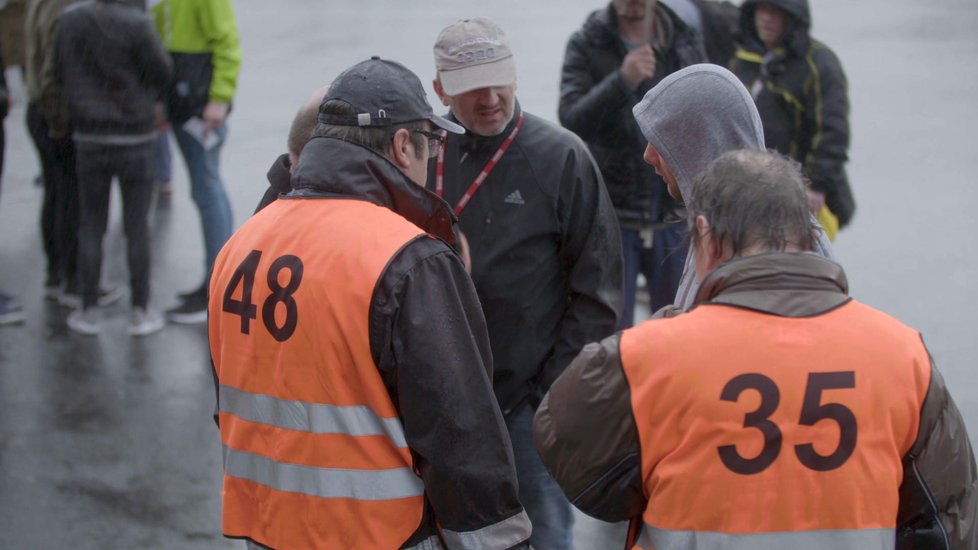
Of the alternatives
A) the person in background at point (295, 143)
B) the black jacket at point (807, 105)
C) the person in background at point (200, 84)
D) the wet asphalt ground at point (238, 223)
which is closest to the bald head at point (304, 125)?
the person in background at point (295, 143)

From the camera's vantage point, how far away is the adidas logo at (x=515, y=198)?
3.57m

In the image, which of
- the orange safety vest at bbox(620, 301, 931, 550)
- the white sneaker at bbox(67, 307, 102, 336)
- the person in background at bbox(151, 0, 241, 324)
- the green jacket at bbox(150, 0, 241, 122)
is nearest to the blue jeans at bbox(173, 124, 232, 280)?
the person in background at bbox(151, 0, 241, 324)

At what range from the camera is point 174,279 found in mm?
7078

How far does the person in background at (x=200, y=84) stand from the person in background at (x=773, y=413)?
472cm

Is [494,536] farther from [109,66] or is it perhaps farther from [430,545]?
[109,66]

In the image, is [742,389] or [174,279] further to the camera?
[174,279]

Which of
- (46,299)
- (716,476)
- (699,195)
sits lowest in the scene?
(46,299)

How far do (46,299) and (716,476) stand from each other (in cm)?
574

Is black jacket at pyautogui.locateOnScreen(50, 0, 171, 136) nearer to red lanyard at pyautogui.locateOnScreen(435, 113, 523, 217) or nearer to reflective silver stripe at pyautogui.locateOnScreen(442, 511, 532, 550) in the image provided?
red lanyard at pyautogui.locateOnScreen(435, 113, 523, 217)

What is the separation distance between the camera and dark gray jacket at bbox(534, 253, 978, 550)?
207cm

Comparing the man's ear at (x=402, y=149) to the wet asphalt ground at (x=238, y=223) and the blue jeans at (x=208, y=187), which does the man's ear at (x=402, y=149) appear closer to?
the wet asphalt ground at (x=238, y=223)

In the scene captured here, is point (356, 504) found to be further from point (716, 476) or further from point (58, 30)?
point (58, 30)

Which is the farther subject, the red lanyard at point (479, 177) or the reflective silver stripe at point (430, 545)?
the red lanyard at point (479, 177)

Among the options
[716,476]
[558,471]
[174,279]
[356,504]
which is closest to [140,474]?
[174,279]
